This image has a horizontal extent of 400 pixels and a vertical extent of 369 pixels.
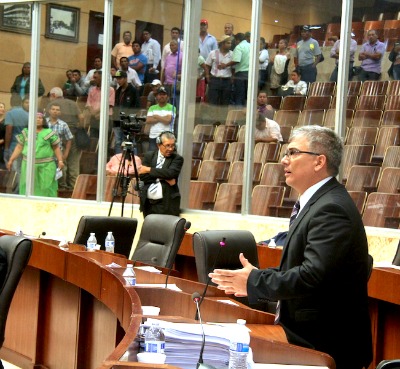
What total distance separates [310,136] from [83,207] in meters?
7.59

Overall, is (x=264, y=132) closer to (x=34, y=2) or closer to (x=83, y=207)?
(x=83, y=207)

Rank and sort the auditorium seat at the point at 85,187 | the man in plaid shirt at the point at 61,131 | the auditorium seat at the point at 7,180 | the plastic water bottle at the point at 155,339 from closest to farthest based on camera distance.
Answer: the plastic water bottle at the point at 155,339, the auditorium seat at the point at 85,187, the man in plaid shirt at the point at 61,131, the auditorium seat at the point at 7,180

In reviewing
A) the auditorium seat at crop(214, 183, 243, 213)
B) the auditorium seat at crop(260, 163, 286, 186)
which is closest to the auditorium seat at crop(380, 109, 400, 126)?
the auditorium seat at crop(260, 163, 286, 186)

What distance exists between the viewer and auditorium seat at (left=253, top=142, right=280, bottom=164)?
29.0 feet

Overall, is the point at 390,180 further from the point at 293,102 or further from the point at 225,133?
the point at 225,133

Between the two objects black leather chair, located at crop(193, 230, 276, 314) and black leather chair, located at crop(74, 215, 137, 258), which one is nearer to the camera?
black leather chair, located at crop(193, 230, 276, 314)

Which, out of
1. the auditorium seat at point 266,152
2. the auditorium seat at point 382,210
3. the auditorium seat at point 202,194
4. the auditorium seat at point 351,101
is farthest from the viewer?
the auditorium seat at point 202,194

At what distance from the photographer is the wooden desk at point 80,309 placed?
11.7ft

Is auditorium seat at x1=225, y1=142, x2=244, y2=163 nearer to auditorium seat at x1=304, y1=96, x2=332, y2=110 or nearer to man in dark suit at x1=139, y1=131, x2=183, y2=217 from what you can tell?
man in dark suit at x1=139, y1=131, x2=183, y2=217

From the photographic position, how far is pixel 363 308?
3.08 meters

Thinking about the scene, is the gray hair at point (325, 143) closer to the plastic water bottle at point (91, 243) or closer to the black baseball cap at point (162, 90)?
the plastic water bottle at point (91, 243)

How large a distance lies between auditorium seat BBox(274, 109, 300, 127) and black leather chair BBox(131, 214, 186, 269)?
2.94 meters

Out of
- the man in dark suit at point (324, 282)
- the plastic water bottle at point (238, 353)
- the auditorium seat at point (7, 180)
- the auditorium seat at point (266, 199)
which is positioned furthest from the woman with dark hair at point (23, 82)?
the plastic water bottle at point (238, 353)

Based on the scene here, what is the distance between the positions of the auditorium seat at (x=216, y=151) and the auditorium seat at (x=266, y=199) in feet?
1.86
